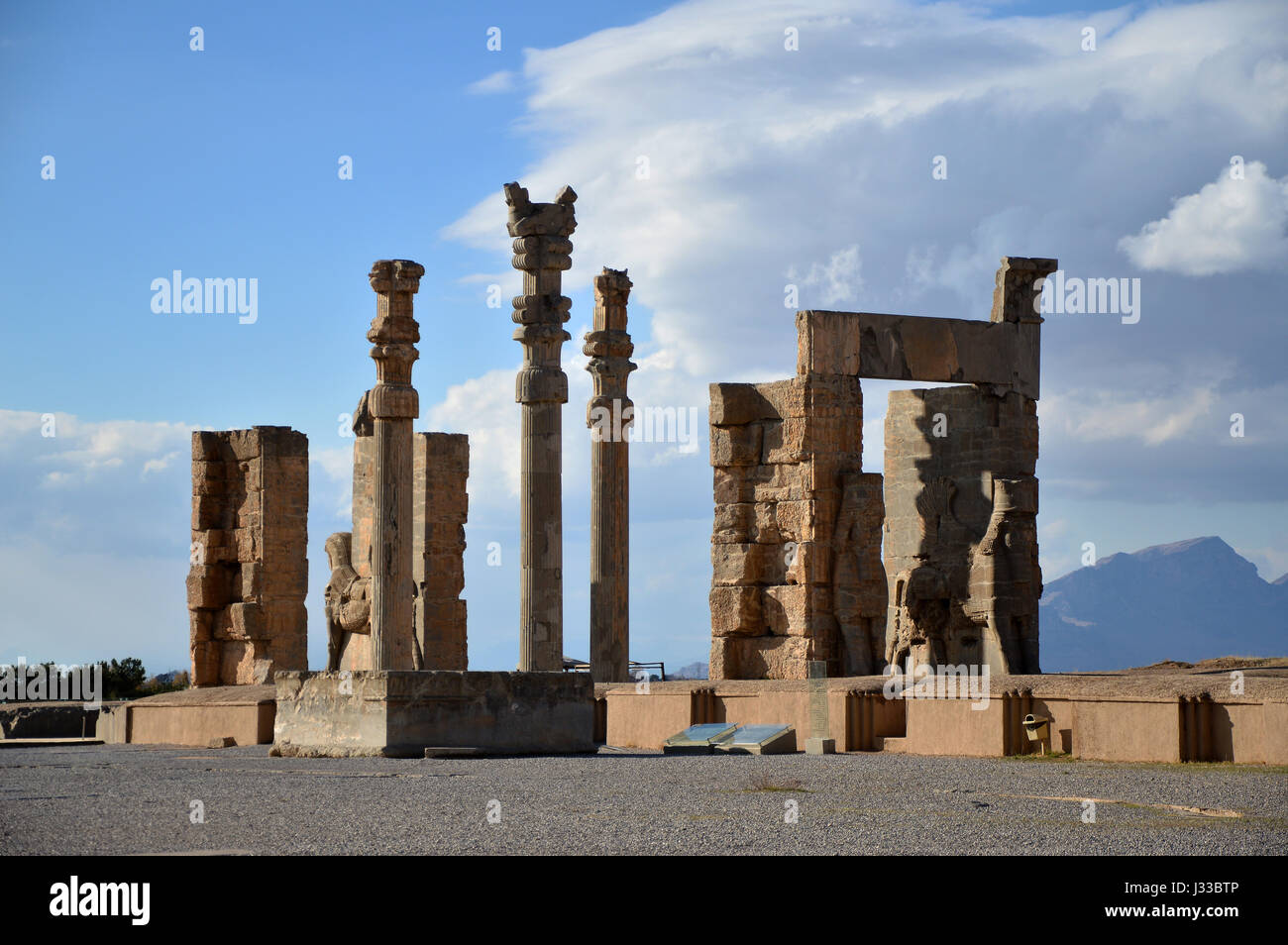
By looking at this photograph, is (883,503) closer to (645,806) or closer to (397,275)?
(397,275)

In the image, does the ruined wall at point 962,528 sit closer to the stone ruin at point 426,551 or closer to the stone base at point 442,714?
the stone ruin at point 426,551

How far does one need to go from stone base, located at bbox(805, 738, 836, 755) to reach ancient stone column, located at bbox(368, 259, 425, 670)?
22.0 ft

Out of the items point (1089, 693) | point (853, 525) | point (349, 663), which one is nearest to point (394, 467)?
point (349, 663)

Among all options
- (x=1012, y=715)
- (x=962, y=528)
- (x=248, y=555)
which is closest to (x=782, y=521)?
(x=962, y=528)

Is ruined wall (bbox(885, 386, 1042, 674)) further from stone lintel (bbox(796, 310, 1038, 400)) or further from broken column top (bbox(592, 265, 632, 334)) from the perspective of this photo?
broken column top (bbox(592, 265, 632, 334))

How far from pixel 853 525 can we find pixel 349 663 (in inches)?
312

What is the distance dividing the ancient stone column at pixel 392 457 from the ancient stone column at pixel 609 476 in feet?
9.57

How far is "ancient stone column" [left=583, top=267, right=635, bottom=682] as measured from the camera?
24.4m

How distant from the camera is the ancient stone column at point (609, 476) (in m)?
24.4

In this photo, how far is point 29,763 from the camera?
17219mm

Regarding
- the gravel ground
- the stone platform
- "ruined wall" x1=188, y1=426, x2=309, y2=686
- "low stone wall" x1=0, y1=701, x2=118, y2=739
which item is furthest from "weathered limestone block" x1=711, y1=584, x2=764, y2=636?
"low stone wall" x1=0, y1=701, x2=118, y2=739

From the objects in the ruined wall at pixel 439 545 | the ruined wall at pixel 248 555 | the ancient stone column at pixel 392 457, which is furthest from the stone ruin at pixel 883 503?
the ruined wall at pixel 248 555

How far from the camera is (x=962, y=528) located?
24.2 meters
